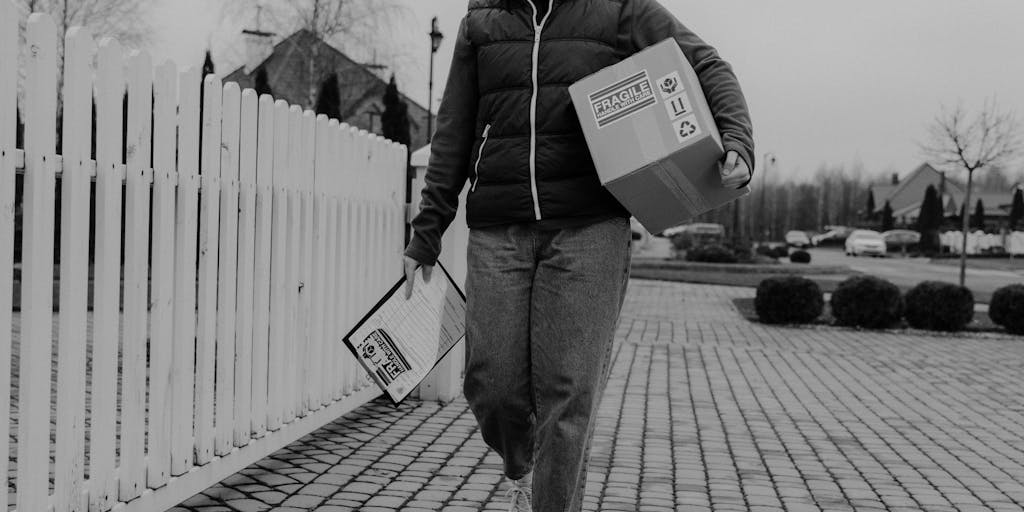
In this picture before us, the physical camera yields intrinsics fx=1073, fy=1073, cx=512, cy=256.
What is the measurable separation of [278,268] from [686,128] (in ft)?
7.57

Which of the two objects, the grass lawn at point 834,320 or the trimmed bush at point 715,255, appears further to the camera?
the trimmed bush at point 715,255

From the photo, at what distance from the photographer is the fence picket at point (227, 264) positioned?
13.3 feet

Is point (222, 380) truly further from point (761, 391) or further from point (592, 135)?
point (761, 391)

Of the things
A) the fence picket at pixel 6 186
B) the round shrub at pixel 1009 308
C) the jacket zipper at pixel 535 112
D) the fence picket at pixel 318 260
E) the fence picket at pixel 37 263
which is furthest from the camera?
the round shrub at pixel 1009 308

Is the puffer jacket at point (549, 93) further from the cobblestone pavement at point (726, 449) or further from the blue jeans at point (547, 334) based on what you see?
the cobblestone pavement at point (726, 449)

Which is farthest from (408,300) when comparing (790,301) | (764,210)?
(764,210)

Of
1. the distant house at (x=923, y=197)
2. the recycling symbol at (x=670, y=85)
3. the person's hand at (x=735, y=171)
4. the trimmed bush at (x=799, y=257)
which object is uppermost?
the distant house at (x=923, y=197)

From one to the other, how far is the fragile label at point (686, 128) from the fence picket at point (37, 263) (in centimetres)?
166

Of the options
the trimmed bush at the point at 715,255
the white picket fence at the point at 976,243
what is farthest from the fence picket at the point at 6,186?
the white picket fence at the point at 976,243

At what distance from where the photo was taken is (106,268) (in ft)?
10.7

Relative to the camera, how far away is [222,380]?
4.18 meters

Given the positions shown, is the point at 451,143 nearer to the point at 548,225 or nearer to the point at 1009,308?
the point at 548,225

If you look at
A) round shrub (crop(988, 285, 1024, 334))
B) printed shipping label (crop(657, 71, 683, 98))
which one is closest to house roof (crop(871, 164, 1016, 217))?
round shrub (crop(988, 285, 1024, 334))

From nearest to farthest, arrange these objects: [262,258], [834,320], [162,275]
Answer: [162,275], [262,258], [834,320]
